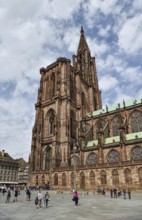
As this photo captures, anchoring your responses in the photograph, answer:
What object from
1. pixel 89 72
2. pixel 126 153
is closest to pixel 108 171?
pixel 126 153

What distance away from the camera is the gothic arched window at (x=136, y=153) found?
35.5 metres

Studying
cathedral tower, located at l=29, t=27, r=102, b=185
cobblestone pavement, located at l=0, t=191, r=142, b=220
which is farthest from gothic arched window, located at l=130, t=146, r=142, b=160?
cobblestone pavement, located at l=0, t=191, r=142, b=220

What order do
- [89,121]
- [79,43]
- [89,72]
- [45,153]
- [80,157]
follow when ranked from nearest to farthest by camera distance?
[80,157], [45,153], [89,121], [89,72], [79,43]

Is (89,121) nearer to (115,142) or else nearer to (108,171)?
(115,142)

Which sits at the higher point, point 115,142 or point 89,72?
point 89,72

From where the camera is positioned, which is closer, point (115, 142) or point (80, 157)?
point (115, 142)

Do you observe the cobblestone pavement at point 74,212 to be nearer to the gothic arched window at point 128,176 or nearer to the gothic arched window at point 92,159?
the gothic arched window at point 128,176

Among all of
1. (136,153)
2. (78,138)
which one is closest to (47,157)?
(78,138)

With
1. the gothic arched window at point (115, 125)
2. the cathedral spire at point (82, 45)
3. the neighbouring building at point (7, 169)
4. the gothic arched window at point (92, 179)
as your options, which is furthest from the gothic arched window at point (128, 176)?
the cathedral spire at point (82, 45)

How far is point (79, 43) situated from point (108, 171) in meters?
65.5

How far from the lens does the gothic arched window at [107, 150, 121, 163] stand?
37769 mm

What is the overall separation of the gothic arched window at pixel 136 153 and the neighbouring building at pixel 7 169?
48575mm

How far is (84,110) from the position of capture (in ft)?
200

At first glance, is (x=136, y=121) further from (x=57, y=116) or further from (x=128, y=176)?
(x=57, y=116)
